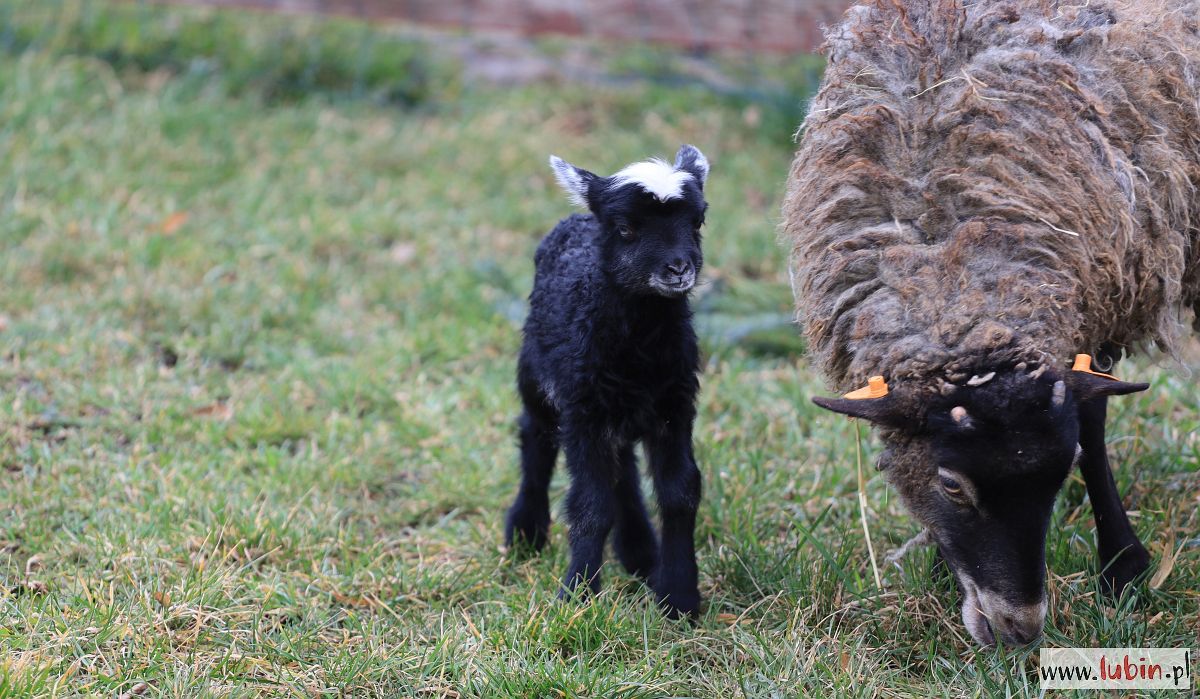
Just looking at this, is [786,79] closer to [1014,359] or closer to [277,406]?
[277,406]

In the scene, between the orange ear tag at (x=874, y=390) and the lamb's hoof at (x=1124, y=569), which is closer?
the orange ear tag at (x=874, y=390)

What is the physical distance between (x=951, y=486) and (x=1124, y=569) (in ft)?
3.58

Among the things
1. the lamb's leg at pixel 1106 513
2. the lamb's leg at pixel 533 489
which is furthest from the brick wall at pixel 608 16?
the lamb's leg at pixel 1106 513

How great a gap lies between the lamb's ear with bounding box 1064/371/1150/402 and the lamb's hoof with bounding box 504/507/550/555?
1979mm

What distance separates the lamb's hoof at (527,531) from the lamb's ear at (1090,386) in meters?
1.98

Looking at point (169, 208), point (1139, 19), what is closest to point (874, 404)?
point (1139, 19)

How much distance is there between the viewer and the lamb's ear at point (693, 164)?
3968 mm

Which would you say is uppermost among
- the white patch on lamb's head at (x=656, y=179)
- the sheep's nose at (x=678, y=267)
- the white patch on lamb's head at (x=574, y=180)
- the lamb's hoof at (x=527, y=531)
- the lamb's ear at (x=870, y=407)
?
the white patch on lamb's head at (x=656, y=179)

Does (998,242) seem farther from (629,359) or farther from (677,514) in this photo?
(677,514)

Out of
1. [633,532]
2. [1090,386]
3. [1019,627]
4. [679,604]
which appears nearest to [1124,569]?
[1019,627]

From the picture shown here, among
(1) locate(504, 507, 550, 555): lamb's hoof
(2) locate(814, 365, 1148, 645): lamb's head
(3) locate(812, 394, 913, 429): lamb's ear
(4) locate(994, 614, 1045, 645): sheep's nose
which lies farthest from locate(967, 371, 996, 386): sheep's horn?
(1) locate(504, 507, 550, 555): lamb's hoof

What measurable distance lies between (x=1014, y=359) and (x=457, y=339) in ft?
11.5

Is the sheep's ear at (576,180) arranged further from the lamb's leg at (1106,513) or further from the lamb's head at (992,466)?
the lamb's leg at (1106,513)

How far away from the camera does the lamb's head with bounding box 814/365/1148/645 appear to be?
3.21 meters
